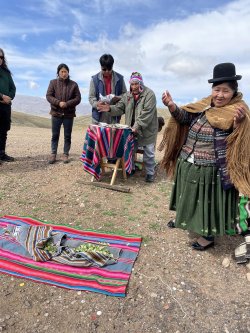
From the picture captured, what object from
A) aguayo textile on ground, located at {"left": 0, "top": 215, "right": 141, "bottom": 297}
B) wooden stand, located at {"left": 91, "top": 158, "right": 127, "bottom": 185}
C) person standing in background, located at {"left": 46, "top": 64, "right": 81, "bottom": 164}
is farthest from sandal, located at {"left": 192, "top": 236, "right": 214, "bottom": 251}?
person standing in background, located at {"left": 46, "top": 64, "right": 81, "bottom": 164}

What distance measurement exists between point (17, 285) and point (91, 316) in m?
0.83

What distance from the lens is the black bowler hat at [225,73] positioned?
299cm

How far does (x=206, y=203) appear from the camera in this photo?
335 cm

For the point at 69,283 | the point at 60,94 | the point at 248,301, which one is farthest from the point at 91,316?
the point at 60,94

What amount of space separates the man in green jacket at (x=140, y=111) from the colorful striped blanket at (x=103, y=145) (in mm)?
228

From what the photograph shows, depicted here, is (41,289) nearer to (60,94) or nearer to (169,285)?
(169,285)

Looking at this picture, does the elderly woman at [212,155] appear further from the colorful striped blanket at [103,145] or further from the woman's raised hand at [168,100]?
the colorful striped blanket at [103,145]

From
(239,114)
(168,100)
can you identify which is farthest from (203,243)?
(168,100)

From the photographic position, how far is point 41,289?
9.65ft

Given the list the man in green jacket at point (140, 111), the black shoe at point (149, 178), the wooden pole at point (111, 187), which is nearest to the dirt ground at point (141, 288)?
the wooden pole at point (111, 187)

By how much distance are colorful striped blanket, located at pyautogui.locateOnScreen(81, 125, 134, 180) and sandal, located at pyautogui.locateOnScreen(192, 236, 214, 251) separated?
2314 mm

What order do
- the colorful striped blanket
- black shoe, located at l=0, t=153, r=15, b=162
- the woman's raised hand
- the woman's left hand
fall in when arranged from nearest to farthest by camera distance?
the woman's left hand → the woman's raised hand → the colorful striped blanket → black shoe, located at l=0, t=153, r=15, b=162

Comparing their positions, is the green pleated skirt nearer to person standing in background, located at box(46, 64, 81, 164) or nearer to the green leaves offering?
the green leaves offering

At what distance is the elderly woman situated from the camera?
3.05 m
